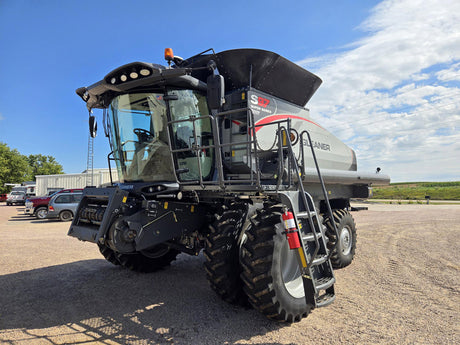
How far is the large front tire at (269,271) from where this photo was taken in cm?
347

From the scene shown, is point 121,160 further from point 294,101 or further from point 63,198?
point 63,198

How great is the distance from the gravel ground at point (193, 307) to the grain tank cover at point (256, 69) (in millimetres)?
3399

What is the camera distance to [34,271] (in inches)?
240

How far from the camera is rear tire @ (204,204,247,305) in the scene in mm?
3867

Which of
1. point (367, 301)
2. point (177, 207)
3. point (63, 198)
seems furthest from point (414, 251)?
point (63, 198)

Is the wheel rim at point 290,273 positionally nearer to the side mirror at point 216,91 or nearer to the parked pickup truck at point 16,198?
the side mirror at point 216,91

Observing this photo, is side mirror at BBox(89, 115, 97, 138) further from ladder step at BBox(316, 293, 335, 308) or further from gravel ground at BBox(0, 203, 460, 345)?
ladder step at BBox(316, 293, 335, 308)

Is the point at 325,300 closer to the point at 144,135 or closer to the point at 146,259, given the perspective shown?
the point at 144,135

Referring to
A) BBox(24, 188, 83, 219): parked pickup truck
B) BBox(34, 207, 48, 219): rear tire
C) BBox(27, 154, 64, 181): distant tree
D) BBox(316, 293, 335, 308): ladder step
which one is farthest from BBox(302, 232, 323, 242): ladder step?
BBox(27, 154, 64, 181): distant tree

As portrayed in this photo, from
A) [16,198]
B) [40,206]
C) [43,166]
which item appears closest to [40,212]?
[40,206]

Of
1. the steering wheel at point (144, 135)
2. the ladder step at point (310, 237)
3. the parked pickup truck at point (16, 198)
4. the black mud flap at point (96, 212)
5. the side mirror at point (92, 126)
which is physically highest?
the side mirror at point (92, 126)

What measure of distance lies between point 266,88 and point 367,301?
3.63 metres

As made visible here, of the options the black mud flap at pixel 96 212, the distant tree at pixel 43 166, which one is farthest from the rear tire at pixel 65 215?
the distant tree at pixel 43 166

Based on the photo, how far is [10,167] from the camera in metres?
53.3
